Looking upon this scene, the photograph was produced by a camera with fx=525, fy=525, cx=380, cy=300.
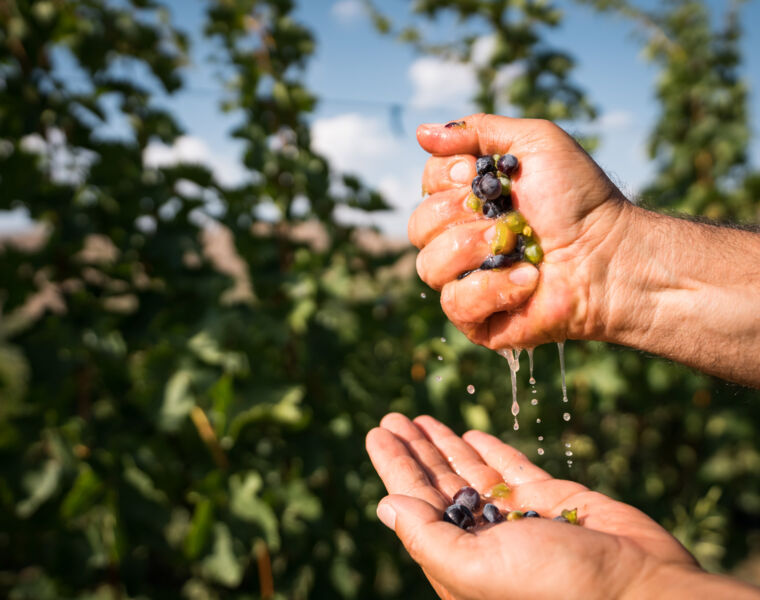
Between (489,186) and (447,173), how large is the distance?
0.58 feet

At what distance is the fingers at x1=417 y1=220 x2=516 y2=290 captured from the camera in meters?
1.47

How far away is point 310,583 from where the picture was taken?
2.28 metres

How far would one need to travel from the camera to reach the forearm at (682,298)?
59.0 inches

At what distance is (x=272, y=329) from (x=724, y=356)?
1514mm

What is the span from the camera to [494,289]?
1470 mm

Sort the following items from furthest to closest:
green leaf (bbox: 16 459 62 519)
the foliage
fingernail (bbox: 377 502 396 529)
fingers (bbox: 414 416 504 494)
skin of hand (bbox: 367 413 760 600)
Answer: the foliage
green leaf (bbox: 16 459 62 519)
fingers (bbox: 414 416 504 494)
fingernail (bbox: 377 502 396 529)
skin of hand (bbox: 367 413 760 600)

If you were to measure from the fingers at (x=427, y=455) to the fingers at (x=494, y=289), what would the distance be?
0.46 meters

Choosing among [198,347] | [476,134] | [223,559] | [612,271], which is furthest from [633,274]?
[223,559]

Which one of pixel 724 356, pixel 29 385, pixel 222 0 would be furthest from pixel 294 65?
pixel 724 356

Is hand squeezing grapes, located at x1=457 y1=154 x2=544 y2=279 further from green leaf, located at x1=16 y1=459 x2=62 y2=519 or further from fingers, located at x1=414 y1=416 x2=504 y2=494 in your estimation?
green leaf, located at x1=16 y1=459 x2=62 y2=519

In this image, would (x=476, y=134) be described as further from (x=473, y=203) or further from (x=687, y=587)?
A: (x=687, y=587)

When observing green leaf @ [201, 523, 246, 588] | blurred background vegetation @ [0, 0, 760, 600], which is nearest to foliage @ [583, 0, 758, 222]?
blurred background vegetation @ [0, 0, 760, 600]

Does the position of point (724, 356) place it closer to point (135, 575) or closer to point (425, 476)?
point (425, 476)

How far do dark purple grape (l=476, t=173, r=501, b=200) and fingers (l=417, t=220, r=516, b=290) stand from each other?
0.07 m
